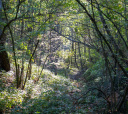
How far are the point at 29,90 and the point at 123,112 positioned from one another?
17.6 ft

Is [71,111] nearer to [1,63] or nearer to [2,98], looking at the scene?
[2,98]

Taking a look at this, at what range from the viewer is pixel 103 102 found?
20.0 ft

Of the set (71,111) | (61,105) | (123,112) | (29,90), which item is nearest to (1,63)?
(29,90)

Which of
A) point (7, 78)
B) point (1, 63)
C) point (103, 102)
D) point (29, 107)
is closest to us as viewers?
point (29, 107)

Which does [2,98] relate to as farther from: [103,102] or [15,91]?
[103,102]

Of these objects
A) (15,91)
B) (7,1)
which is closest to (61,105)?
(15,91)

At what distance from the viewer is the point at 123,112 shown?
15.9 feet

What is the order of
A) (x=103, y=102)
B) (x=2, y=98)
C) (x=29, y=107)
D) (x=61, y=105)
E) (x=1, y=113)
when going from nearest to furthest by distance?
1. (x=1, y=113)
2. (x=2, y=98)
3. (x=29, y=107)
4. (x=103, y=102)
5. (x=61, y=105)

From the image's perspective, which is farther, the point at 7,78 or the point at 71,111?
the point at 7,78

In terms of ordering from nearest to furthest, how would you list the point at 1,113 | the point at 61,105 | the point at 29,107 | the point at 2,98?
the point at 1,113
the point at 2,98
the point at 29,107
the point at 61,105

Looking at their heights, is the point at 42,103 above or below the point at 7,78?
below

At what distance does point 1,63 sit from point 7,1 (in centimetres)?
403

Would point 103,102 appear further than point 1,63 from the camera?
No

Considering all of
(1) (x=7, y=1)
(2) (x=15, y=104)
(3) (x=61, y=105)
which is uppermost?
(1) (x=7, y=1)
